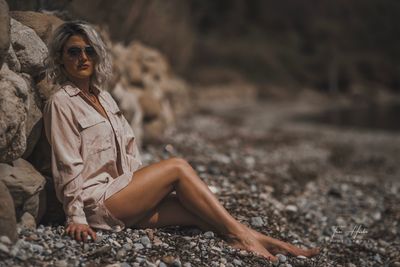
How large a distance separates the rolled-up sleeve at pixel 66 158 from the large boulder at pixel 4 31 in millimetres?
519

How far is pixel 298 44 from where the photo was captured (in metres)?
50.8

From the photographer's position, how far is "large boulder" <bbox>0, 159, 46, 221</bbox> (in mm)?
4082

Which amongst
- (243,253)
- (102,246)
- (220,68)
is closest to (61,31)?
(102,246)

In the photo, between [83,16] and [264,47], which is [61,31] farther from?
[264,47]

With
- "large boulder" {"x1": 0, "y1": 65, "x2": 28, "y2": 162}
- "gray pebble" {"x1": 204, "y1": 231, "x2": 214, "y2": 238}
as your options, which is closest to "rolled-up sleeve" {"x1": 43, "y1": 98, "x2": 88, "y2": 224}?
"large boulder" {"x1": 0, "y1": 65, "x2": 28, "y2": 162}

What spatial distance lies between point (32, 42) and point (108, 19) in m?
4.33

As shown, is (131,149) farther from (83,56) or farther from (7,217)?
(7,217)

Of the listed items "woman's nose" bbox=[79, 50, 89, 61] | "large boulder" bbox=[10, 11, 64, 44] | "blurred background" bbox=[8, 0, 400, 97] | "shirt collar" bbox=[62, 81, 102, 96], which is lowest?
"blurred background" bbox=[8, 0, 400, 97]

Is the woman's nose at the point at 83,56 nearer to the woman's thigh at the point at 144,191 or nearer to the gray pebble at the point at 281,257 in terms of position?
the woman's thigh at the point at 144,191

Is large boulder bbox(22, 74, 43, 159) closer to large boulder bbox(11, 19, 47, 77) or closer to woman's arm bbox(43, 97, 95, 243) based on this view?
large boulder bbox(11, 19, 47, 77)

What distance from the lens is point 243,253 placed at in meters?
4.48

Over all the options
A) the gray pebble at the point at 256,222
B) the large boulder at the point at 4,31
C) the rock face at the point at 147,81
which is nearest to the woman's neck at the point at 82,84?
the large boulder at the point at 4,31

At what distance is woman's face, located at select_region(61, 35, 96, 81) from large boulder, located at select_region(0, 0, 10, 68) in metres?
0.52

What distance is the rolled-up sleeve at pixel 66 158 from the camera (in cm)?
409
